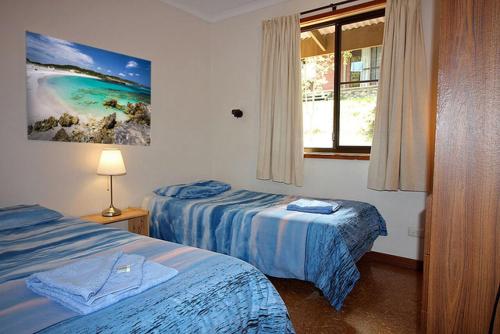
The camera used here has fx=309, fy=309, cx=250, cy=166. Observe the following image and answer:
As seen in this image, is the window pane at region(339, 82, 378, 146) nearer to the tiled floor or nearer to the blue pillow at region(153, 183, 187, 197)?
the tiled floor

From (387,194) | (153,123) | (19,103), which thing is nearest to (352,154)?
(387,194)

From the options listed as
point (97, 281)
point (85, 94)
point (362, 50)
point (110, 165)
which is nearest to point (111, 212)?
point (110, 165)

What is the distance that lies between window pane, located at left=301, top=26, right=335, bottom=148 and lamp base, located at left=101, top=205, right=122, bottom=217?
2111 millimetres

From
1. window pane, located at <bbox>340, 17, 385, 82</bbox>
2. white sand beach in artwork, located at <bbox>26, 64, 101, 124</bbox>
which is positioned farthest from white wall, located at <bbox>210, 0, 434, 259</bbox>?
white sand beach in artwork, located at <bbox>26, 64, 101, 124</bbox>

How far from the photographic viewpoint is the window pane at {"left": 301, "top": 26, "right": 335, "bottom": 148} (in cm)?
342

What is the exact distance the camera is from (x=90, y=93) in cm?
284

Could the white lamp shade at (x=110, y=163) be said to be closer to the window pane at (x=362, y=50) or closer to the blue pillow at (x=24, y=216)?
the blue pillow at (x=24, y=216)

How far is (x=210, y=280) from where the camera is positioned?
119 cm

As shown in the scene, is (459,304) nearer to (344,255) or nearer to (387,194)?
(344,255)

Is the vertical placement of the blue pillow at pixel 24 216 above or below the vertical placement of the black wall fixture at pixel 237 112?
below

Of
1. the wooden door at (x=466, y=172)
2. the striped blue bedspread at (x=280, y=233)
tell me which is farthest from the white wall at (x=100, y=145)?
the wooden door at (x=466, y=172)

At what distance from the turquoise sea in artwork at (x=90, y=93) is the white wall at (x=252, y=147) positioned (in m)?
1.25

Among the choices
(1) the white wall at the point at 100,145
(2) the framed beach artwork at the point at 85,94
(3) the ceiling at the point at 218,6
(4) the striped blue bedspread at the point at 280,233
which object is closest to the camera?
(4) the striped blue bedspread at the point at 280,233

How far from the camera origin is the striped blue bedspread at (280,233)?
7.01ft
